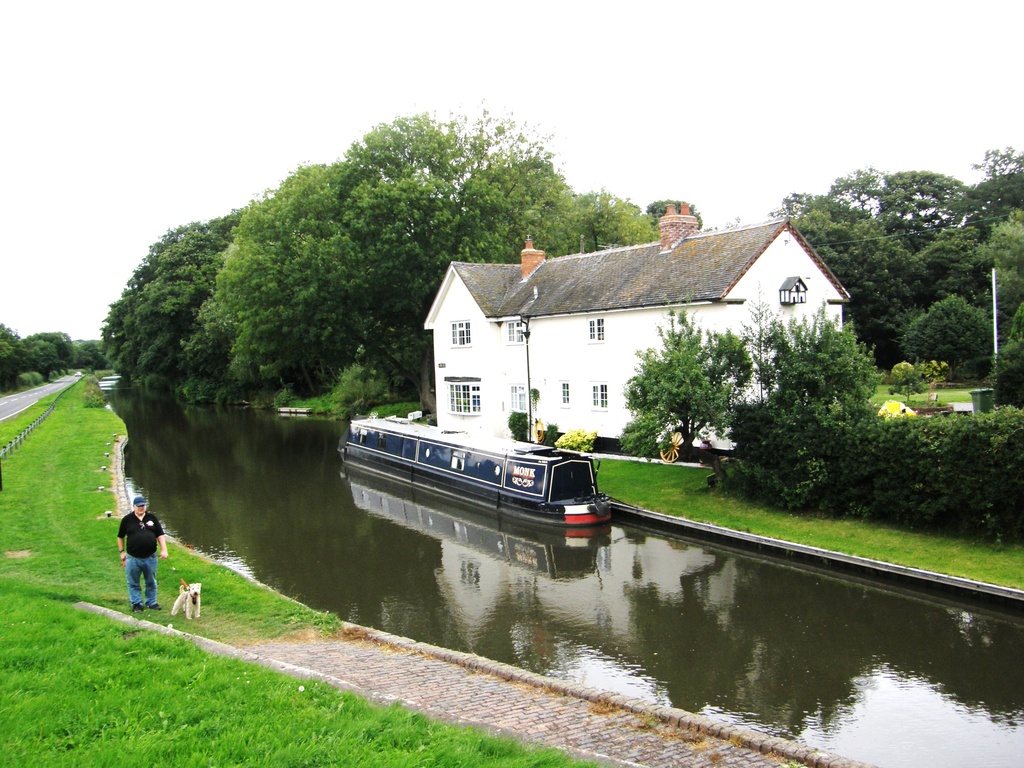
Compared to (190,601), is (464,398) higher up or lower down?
higher up

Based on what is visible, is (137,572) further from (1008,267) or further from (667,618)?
(1008,267)

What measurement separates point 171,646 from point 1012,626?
471 inches

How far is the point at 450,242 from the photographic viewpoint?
36.1 meters

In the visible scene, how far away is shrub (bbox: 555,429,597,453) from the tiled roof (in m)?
4.06

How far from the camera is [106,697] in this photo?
684 centimetres

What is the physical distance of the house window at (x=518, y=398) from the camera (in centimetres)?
2881

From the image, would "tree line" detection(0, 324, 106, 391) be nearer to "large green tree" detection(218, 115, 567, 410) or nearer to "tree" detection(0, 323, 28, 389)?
"tree" detection(0, 323, 28, 389)

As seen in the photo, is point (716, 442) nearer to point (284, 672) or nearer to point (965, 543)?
point (965, 543)

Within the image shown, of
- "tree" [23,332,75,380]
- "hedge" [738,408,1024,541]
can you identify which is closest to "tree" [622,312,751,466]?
"hedge" [738,408,1024,541]

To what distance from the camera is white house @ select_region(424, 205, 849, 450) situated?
22594 mm

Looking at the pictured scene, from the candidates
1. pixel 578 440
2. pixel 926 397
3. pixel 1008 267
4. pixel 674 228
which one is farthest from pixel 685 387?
pixel 1008 267

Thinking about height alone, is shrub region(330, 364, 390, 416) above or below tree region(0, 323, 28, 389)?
below

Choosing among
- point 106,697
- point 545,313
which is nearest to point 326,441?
point 545,313

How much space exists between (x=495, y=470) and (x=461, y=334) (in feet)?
34.6
